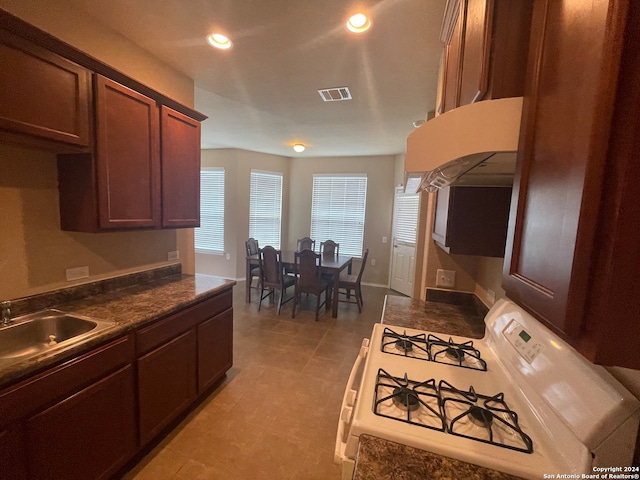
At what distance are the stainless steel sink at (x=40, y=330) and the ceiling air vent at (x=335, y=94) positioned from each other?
8.21ft

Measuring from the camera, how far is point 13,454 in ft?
3.49

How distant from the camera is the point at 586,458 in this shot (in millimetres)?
649

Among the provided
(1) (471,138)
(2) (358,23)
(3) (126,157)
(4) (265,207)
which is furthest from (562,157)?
(4) (265,207)

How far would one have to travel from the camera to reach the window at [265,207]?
5828 mm

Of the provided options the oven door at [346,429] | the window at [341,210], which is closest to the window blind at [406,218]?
the window at [341,210]

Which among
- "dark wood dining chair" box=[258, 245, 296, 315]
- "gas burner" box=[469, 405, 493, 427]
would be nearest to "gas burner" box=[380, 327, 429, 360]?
"gas burner" box=[469, 405, 493, 427]

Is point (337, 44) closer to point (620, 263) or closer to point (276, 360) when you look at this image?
point (620, 263)

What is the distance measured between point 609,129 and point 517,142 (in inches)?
11.6

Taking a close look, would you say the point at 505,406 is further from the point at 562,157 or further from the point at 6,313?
the point at 6,313

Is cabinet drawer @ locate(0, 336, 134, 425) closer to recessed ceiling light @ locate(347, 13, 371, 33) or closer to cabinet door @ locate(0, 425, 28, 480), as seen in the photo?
cabinet door @ locate(0, 425, 28, 480)

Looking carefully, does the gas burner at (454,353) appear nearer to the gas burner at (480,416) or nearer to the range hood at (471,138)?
the gas burner at (480,416)

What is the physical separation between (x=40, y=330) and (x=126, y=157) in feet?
3.63

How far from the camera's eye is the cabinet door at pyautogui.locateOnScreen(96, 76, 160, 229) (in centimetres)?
166

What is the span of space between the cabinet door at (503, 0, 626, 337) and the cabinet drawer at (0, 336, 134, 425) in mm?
1723
